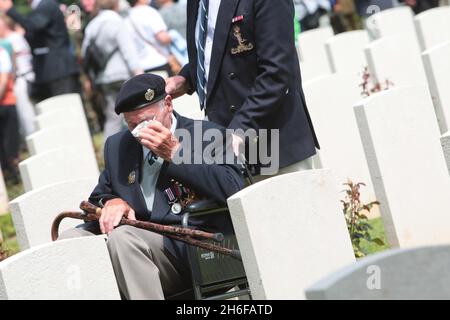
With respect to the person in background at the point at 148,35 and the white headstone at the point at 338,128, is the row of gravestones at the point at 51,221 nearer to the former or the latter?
the white headstone at the point at 338,128

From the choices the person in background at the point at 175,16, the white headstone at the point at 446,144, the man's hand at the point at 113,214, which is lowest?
the white headstone at the point at 446,144

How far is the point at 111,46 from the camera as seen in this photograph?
1348cm

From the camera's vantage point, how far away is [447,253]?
4273 mm

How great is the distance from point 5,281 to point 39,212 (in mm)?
1967

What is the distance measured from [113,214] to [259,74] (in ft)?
3.38

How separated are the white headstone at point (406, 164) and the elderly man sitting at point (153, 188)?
4.54 ft

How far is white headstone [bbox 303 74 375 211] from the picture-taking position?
9230 millimetres

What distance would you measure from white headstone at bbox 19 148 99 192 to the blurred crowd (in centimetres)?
349

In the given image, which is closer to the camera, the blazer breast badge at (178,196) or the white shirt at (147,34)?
the blazer breast badge at (178,196)

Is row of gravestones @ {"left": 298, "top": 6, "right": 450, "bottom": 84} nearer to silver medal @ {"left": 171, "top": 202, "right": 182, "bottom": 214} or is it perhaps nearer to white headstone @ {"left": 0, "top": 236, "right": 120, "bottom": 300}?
silver medal @ {"left": 171, "top": 202, "right": 182, "bottom": 214}

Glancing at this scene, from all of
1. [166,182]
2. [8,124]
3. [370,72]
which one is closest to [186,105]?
[370,72]

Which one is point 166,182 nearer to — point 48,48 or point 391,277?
point 391,277

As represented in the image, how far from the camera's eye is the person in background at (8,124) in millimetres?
14641

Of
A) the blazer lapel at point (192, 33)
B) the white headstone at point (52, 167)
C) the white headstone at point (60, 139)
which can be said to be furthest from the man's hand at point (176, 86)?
the white headstone at point (60, 139)
